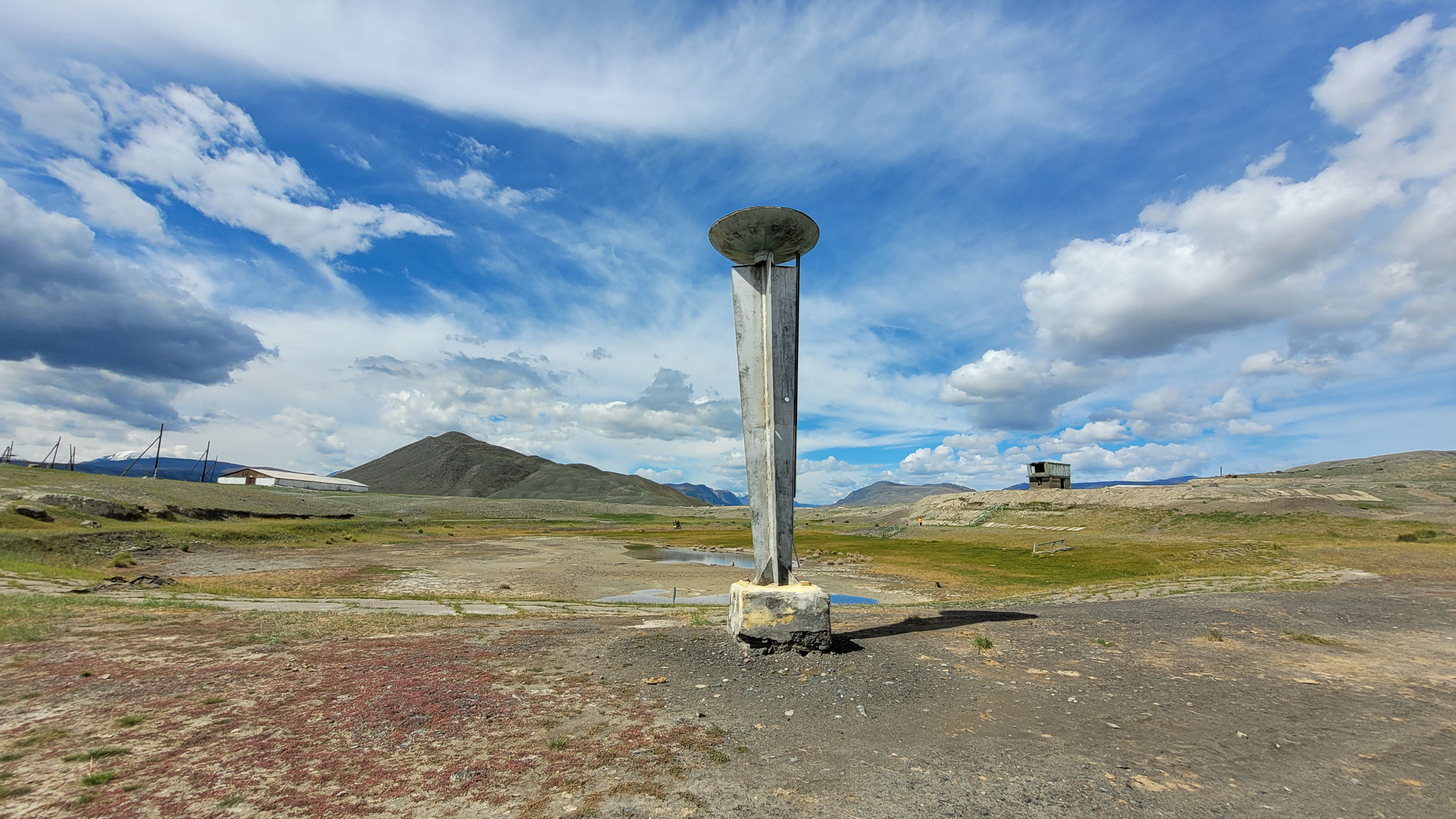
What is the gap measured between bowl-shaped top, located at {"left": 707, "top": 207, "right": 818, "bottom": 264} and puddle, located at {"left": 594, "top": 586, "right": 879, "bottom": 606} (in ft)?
49.0

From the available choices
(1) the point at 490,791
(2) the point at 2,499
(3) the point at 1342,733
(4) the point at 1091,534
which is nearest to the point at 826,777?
(1) the point at 490,791

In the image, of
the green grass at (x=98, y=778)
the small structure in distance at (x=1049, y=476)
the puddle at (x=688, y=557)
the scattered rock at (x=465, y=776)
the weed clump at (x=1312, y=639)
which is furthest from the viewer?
the small structure in distance at (x=1049, y=476)

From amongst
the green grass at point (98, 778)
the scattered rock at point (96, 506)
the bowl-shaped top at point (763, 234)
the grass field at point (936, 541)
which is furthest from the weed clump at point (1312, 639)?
the scattered rock at point (96, 506)

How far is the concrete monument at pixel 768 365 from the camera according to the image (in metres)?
10.5

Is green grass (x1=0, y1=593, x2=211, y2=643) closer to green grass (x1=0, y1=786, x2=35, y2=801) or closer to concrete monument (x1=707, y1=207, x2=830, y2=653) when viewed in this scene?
green grass (x1=0, y1=786, x2=35, y2=801)

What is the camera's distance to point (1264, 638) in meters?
11.2

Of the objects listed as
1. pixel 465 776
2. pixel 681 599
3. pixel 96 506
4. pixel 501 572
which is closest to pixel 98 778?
pixel 465 776

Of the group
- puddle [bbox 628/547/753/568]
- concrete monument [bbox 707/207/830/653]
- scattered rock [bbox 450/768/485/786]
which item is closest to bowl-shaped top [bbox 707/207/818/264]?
concrete monument [bbox 707/207/830/653]

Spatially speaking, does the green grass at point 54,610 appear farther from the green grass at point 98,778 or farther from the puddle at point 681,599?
the puddle at point 681,599

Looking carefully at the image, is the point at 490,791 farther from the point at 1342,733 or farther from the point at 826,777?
the point at 1342,733

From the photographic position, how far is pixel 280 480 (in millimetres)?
138500

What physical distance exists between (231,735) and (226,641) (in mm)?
5475

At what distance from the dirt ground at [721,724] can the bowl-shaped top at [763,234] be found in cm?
731

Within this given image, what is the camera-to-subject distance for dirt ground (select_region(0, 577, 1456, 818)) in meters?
4.96
